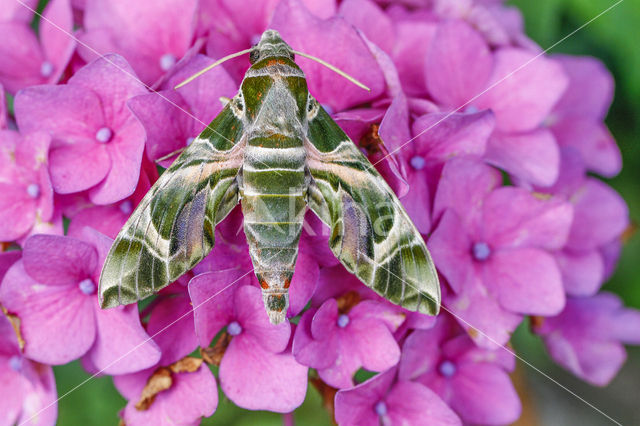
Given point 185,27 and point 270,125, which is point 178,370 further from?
point 185,27

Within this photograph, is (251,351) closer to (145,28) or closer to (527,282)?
(527,282)

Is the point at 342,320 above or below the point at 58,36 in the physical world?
below

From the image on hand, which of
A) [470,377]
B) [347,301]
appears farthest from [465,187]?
[470,377]

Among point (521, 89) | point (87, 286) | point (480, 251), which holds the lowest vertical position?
point (480, 251)

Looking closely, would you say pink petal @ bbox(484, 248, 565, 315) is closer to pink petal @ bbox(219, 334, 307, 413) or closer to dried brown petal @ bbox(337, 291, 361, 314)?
dried brown petal @ bbox(337, 291, 361, 314)

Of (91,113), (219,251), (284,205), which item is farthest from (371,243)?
(91,113)
